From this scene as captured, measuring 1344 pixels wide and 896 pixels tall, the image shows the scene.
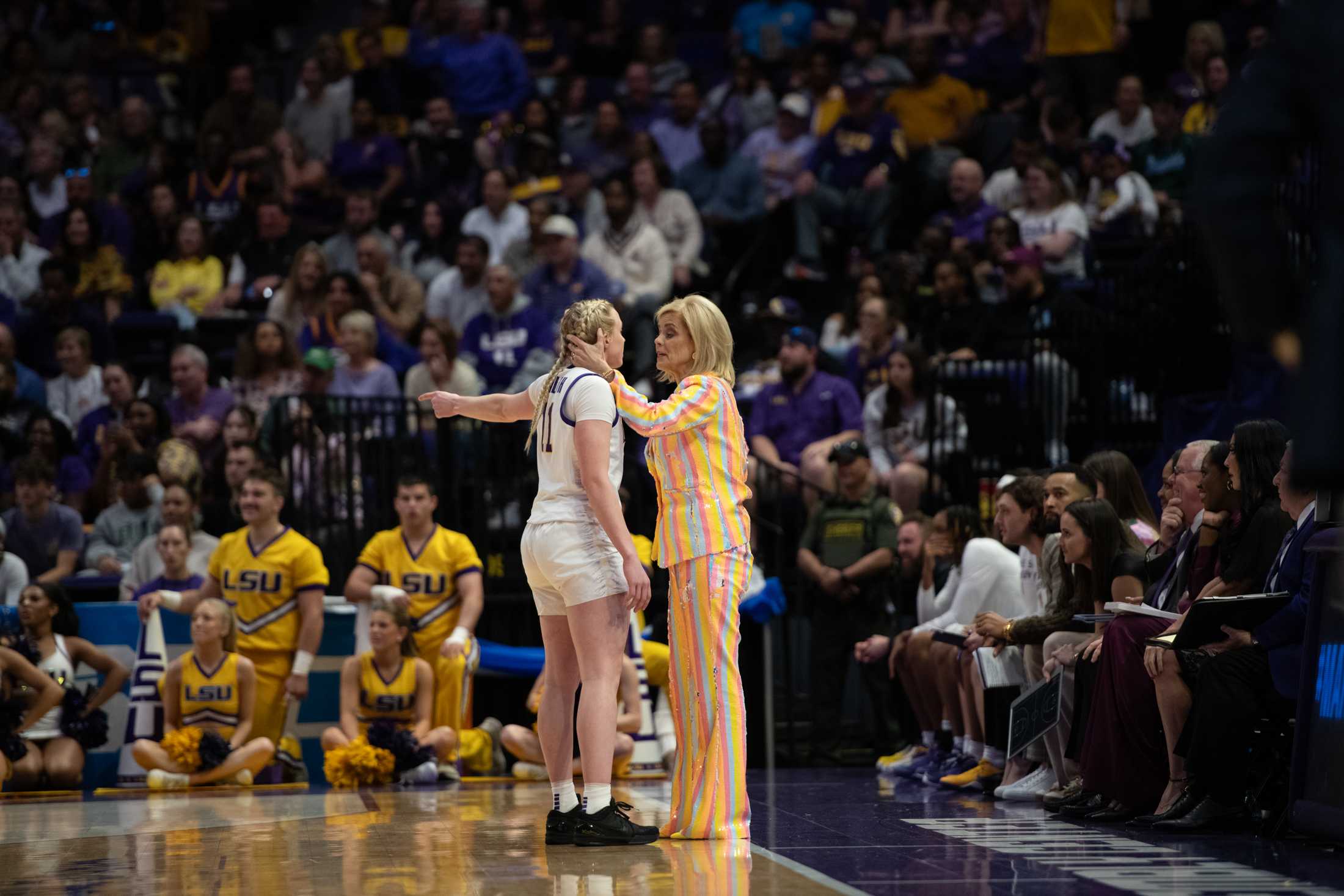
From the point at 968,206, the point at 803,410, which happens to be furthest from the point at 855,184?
the point at 803,410

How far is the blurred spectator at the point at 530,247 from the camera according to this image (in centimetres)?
1356

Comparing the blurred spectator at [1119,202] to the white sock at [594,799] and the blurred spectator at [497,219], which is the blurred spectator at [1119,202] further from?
the white sock at [594,799]

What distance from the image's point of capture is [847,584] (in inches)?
404

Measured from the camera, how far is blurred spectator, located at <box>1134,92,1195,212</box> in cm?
1255

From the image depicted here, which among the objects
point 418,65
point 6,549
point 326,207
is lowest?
point 6,549

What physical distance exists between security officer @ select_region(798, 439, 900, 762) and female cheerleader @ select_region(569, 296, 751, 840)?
4374mm

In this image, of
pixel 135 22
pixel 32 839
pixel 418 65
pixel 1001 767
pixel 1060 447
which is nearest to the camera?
pixel 32 839

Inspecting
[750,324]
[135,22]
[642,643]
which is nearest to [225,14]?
[135,22]

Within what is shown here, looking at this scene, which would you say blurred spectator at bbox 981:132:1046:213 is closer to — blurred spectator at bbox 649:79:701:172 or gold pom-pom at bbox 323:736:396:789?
blurred spectator at bbox 649:79:701:172

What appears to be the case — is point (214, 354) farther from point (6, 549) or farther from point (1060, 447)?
point (1060, 447)

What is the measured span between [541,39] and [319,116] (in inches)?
99.7

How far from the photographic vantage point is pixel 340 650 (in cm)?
988

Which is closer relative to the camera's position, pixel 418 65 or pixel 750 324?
pixel 750 324

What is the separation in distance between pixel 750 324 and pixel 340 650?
16.0 ft
